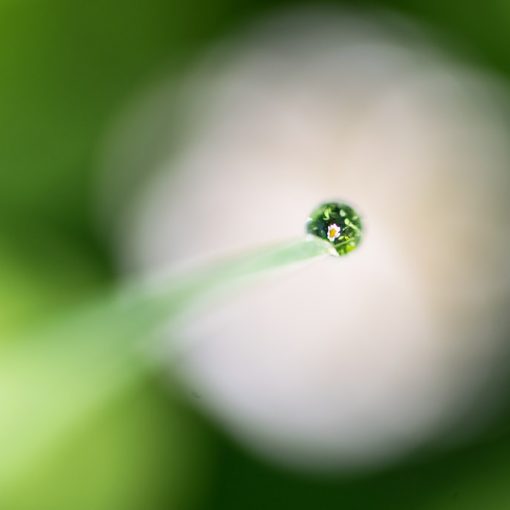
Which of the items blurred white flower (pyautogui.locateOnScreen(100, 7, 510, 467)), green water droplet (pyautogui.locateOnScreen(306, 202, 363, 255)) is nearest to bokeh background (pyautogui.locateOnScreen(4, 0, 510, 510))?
blurred white flower (pyautogui.locateOnScreen(100, 7, 510, 467))

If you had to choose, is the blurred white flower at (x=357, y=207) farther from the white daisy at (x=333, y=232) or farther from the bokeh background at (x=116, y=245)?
the white daisy at (x=333, y=232)

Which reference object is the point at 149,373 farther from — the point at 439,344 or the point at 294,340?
the point at 439,344

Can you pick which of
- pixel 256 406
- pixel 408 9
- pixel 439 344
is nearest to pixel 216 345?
pixel 256 406

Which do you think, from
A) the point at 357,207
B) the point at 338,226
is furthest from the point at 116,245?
the point at 338,226

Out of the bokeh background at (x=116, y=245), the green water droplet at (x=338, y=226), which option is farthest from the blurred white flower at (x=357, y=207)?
the green water droplet at (x=338, y=226)

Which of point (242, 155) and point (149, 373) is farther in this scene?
point (242, 155)

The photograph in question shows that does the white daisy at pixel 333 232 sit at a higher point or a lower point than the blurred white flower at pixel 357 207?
lower

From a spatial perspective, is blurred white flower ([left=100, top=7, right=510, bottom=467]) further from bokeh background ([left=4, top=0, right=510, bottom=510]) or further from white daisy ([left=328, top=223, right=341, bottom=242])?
white daisy ([left=328, top=223, right=341, bottom=242])
